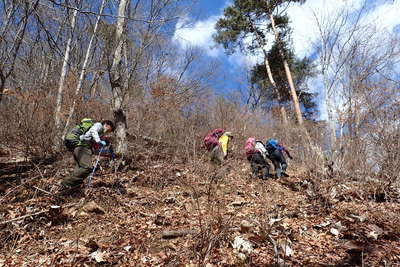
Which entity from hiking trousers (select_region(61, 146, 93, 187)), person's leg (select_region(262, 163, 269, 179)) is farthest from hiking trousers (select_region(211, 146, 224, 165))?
hiking trousers (select_region(61, 146, 93, 187))

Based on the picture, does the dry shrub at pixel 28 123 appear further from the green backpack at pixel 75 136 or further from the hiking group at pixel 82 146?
the hiking group at pixel 82 146

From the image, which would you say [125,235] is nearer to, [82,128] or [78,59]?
[82,128]

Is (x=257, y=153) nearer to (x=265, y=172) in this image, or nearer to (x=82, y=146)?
(x=265, y=172)

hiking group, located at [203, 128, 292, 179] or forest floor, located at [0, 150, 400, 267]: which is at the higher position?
hiking group, located at [203, 128, 292, 179]

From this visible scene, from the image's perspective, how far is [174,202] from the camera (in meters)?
4.98

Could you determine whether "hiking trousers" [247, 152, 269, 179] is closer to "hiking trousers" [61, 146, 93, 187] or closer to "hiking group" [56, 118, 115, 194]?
"hiking group" [56, 118, 115, 194]

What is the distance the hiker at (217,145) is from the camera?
300 inches

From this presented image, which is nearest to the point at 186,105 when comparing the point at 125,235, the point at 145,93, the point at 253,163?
the point at 145,93

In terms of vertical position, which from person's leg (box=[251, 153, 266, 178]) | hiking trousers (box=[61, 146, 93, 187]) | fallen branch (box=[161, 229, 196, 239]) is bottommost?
fallen branch (box=[161, 229, 196, 239])

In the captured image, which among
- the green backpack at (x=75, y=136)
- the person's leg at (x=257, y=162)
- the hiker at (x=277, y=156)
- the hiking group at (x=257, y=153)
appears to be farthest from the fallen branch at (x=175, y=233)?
the hiker at (x=277, y=156)

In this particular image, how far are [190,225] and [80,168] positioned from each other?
246 centimetres

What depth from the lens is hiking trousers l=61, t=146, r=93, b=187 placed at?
468cm

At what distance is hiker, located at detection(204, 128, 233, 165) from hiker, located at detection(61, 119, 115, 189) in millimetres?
3584

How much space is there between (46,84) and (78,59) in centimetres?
239
